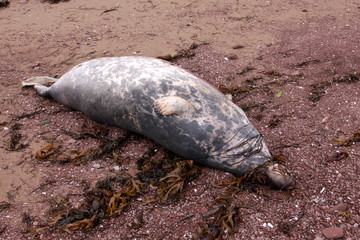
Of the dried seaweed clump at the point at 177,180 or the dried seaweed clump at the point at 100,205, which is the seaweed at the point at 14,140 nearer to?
the dried seaweed clump at the point at 100,205

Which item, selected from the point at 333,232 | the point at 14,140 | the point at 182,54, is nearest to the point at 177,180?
the point at 333,232

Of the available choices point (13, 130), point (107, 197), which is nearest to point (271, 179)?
point (107, 197)

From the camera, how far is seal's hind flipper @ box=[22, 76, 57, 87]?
4.32 metres

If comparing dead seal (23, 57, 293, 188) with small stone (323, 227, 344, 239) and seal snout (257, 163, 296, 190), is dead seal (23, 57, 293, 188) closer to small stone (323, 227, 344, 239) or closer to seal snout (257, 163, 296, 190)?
seal snout (257, 163, 296, 190)

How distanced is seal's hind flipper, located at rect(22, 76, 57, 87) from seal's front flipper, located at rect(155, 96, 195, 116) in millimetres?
2227

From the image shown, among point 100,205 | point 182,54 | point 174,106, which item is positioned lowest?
point 100,205

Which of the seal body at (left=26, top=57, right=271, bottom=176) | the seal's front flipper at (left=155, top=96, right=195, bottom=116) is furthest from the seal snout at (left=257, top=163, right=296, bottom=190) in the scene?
the seal's front flipper at (left=155, top=96, right=195, bottom=116)

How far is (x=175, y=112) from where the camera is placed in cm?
298

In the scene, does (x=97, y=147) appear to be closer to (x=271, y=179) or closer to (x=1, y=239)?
(x=1, y=239)

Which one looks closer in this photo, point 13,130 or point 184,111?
point 184,111

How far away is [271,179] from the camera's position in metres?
2.79

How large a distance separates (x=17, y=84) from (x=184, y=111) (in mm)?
2977

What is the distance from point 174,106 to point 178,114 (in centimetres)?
12

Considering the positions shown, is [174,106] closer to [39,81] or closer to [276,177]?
[276,177]
